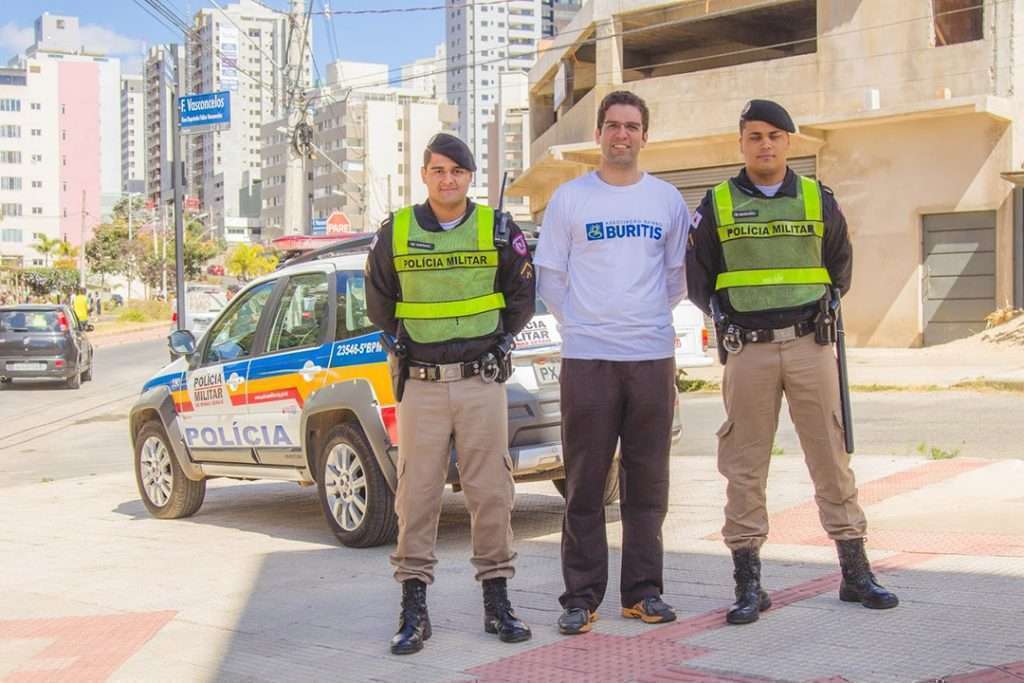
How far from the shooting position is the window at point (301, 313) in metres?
8.12

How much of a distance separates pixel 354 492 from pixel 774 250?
3370 millimetres

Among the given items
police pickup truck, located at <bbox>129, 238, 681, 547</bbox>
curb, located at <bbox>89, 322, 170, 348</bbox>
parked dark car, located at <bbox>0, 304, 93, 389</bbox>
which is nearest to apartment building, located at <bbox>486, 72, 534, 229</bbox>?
parked dark car, located at <bbox>0, 304, 93, 389</bbox>

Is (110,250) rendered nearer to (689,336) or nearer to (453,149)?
(689,336)

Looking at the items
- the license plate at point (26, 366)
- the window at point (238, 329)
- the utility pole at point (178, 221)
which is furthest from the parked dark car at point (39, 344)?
the window at point (238, 329)

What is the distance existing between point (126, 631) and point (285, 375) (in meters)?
2.56

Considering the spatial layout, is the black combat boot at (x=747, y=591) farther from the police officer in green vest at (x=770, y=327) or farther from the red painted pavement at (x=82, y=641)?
the red painted pavement at (x=82, y=641)

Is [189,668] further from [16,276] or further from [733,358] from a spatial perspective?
[16,276]

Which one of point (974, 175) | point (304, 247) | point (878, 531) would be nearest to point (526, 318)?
point (878, 531)

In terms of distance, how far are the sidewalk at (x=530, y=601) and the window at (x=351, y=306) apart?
131cm

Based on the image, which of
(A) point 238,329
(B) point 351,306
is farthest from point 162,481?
(B) point 351,306

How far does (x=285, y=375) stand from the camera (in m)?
8.20

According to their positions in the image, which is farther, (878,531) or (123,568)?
(123,568)

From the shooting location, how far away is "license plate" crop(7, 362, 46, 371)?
25.2 metres

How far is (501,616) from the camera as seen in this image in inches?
210
